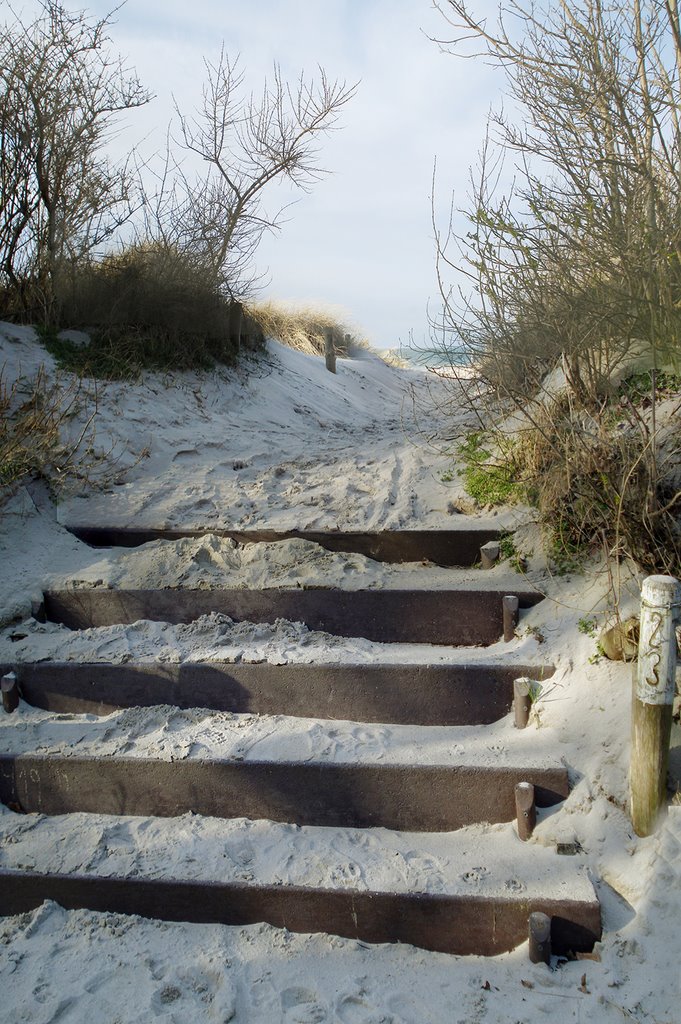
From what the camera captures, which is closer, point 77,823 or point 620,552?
point 77,823

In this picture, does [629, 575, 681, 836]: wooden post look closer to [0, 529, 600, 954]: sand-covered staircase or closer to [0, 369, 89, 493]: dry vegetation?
[0, 529, 600, 954]: sand-covered staircase

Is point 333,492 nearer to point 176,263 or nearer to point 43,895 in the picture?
point 43,895

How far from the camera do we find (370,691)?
11.5 feet

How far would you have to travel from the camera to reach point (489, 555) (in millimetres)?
4301

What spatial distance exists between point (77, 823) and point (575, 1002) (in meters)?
1.96

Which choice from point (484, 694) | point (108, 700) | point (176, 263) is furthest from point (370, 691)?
point (176, 263)

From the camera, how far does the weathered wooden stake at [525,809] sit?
2.91m

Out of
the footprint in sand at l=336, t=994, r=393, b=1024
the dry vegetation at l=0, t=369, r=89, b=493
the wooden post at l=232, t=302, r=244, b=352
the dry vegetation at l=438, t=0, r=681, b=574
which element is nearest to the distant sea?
the dry vegetation at l=438, t=0, r=681, b=574

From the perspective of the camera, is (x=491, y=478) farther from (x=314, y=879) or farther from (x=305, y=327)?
(x=305, y=327)

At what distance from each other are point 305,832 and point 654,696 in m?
1.41

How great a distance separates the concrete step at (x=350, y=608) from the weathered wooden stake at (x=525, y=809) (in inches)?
40.0

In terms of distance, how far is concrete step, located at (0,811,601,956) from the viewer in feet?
8.70

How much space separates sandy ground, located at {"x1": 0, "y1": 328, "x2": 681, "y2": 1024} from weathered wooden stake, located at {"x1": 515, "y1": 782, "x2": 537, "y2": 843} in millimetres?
51

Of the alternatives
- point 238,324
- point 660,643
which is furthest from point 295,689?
point 238,324
